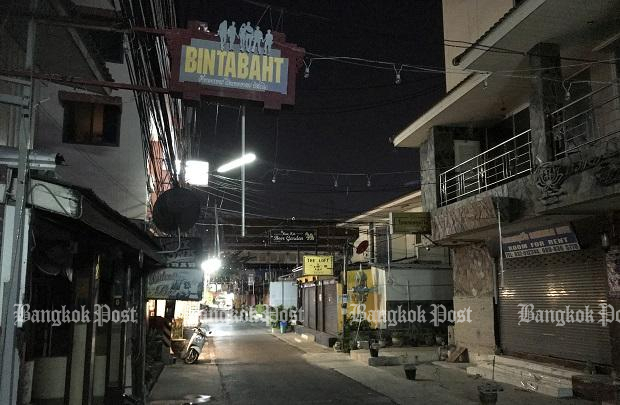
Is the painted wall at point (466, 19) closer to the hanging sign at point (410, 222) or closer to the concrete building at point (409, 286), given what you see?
the hanging sign at point (410, 222)

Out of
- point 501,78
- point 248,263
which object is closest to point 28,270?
point 501,78

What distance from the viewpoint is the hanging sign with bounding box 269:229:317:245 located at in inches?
969

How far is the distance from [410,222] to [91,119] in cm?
1060

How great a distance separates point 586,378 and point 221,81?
1004cm

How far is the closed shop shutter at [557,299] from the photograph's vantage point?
11.9 metres

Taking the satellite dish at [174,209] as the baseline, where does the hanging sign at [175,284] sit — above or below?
below

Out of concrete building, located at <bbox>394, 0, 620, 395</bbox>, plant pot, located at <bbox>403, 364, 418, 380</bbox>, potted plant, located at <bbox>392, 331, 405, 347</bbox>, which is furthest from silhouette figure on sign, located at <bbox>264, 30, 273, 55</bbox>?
potted plant, located at <bbox>392, 331, 405, 347</bbox>

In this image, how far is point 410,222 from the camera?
55.1 feet

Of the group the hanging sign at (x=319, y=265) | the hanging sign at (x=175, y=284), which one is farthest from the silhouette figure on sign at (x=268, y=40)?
the hanging sign at (x=319, y=265)

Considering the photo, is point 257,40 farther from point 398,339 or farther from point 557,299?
point 398,339

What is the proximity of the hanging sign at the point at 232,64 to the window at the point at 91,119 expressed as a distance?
8.34 ft

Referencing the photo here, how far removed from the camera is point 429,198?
17.4m

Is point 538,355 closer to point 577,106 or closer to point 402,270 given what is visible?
point 577,106
